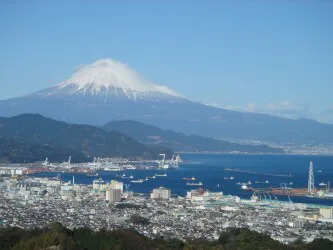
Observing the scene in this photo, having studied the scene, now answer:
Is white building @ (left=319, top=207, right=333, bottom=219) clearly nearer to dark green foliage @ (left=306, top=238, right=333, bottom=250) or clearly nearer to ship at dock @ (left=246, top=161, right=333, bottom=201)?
dark green foliage @ (left=306, top=238, right=333, bottom=250)

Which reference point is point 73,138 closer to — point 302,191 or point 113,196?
point 302,191

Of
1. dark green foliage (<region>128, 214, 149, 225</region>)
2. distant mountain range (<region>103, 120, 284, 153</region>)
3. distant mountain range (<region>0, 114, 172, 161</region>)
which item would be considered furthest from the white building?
distant mountain range (<region>103, 120, 284, 153</region>)

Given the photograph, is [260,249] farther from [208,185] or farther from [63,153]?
[63,153]

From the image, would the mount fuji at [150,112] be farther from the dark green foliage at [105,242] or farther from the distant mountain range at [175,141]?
the dark green foliage at [105,242]

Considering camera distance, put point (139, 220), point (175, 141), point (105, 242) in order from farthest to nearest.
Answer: point (175, 141) < point (139, 220) < point (105, 242)

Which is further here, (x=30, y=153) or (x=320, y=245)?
(x=30, y=153)

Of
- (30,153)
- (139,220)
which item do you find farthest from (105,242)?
(30,153)
